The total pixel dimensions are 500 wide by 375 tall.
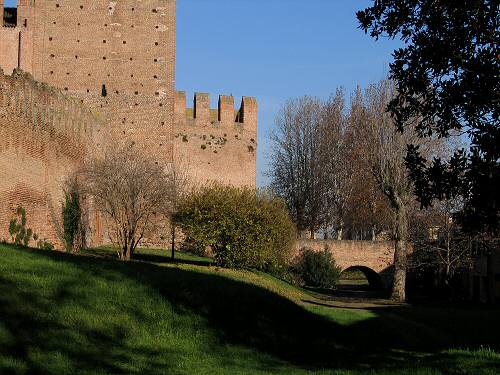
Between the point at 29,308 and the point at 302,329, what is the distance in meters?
5.15

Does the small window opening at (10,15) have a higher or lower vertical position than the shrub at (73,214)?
higher

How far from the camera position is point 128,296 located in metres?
11.9

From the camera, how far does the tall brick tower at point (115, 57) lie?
39344mm

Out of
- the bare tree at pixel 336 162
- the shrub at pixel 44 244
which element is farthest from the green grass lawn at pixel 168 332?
the bare tree at pixel 336 162

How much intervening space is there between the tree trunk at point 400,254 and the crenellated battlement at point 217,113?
14.0 m

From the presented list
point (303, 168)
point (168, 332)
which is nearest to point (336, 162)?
point (303, 168)

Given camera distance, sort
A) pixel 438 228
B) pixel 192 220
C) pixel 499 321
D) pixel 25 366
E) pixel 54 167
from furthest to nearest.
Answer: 1. pixel 438 228
2. pixel 192 220
3. pixel 54 167
4. pixel 499 321
5. pixel 25 366

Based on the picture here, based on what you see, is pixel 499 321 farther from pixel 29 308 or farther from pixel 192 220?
pixel 29 308

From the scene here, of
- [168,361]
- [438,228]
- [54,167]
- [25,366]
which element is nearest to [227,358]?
[168,361]

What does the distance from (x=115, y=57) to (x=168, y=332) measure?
30753 millimetres

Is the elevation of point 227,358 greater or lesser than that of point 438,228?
lesser

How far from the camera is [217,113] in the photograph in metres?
43.8

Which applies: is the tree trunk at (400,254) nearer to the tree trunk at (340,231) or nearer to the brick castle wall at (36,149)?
the brick castle wall at (36,149)

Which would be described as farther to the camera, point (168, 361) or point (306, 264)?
point (306, 264)
